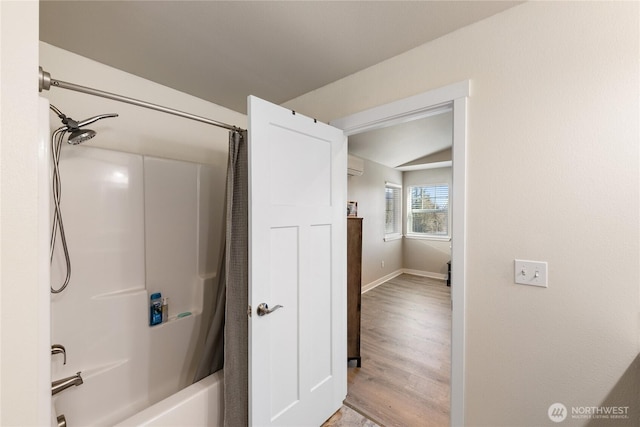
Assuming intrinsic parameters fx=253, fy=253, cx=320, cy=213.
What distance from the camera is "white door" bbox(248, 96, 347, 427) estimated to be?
4.18 feet

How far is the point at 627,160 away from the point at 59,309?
2.75m

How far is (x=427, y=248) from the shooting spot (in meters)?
5.47

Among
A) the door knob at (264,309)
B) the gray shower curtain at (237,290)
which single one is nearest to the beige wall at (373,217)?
the gray shower curtain at (237,290)

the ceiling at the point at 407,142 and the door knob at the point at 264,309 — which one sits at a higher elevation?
the ceiling at the point at 407,142

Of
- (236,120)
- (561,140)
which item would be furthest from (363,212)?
(561,140)

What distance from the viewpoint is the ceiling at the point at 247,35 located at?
120 cm

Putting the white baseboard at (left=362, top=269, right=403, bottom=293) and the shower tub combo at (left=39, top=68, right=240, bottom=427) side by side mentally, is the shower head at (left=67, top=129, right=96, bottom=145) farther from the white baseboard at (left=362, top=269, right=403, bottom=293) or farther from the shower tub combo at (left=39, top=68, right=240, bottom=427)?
the white baseboard at (left=362, top=269, right=403, bottom=293)

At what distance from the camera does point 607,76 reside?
1.02m

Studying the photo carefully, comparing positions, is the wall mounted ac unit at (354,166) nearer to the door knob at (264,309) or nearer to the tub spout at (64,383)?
the door knob at (264,309)

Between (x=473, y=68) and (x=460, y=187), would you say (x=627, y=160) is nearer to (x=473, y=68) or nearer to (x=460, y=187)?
(x=460, y=187)

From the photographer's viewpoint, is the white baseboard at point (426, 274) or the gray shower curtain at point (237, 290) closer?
the gray shower curtain at point (237, 290)

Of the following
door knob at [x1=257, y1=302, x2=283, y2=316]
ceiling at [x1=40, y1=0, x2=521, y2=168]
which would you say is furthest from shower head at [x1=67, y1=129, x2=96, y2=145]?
door knob at [x1=257, y1=302, x2=283, y2=316]

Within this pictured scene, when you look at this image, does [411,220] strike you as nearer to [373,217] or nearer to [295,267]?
[373,217]

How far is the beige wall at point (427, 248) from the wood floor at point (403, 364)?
1.33 meters
